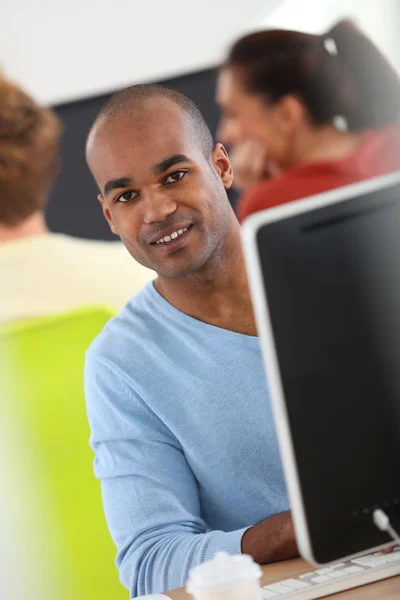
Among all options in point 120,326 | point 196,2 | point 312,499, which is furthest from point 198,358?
point 196,2

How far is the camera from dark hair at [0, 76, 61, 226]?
200 cm

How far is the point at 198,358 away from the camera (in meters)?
1.47

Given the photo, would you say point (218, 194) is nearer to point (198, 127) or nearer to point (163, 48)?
point (198, 127)

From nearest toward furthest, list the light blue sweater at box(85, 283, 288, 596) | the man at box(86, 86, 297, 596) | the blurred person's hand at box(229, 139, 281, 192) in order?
the man at box(86, 86, 297, 596)
the light blue sweater at box(85, 283, 288, 596)
the blurred person's hand at box(229, 139, 281, 192)

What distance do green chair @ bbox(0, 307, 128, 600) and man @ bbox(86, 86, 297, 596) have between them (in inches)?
3.4

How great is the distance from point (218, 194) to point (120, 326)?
333mm

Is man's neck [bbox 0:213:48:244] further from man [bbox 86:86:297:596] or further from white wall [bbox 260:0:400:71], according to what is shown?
white wall [bbox 260:0:400:71]

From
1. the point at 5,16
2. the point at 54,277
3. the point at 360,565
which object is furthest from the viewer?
the point at 5,16

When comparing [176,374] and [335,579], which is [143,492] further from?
[335,579]

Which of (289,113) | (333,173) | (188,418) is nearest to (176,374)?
(188,418)

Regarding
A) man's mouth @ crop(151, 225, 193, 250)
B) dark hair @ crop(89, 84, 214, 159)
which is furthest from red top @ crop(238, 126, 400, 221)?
man's mouth @ crop(151, 225, 193, 250)

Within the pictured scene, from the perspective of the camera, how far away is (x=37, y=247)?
76.5 inches

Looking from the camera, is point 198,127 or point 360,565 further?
point 198,127

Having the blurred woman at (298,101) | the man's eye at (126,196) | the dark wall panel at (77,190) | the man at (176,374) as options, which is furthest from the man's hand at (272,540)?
the dark wall panel at (77,190)
